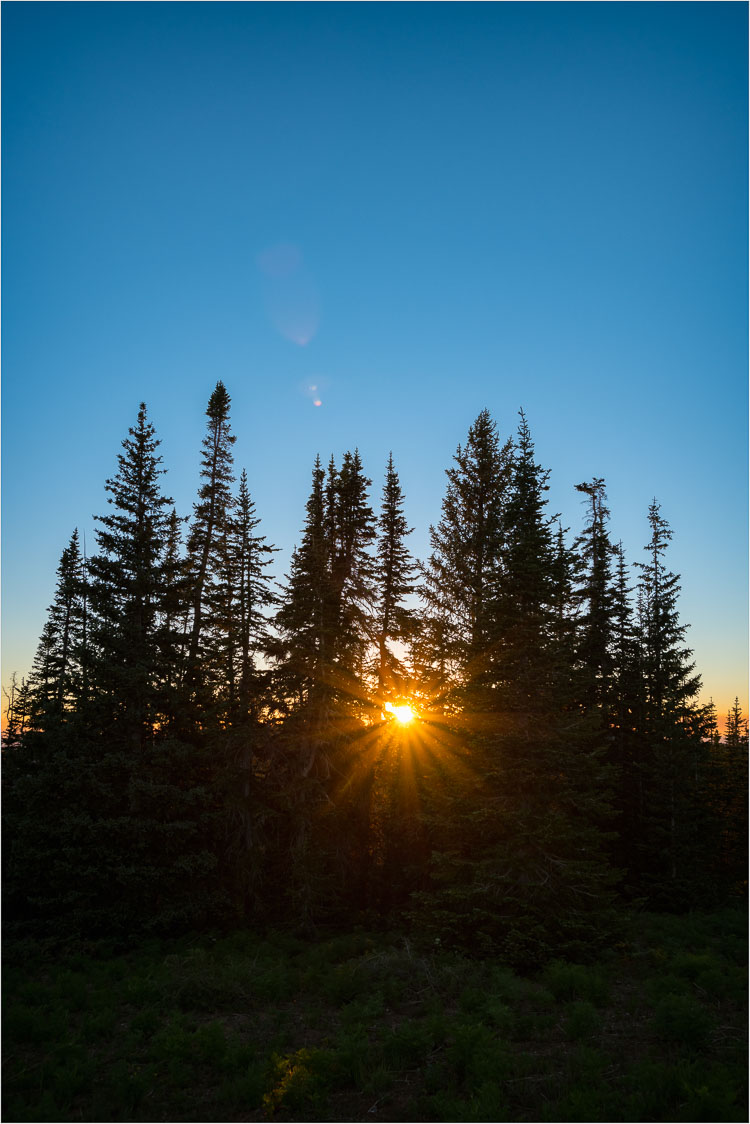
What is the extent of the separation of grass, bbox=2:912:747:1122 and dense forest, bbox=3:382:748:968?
2249 mm

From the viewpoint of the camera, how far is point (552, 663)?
52.6 feet

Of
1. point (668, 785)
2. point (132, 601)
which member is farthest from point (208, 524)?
point (668, 785)

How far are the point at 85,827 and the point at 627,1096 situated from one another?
16.7 m

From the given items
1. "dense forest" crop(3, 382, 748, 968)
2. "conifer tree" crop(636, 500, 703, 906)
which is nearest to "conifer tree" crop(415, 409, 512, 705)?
"dense forest" crop(3, 382, 748, 968)

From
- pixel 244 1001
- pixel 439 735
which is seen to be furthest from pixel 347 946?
pixel 439 735

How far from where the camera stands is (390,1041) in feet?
32.4

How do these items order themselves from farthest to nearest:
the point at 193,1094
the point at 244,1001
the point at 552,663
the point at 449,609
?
the point at 449,609 < the point at 552,663 < the point at 244,1001 < the point at 193,1094

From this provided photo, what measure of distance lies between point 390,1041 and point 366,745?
1291cm

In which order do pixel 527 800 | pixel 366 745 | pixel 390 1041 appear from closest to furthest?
pixel 390 1041, pixel 527 800, pixel 366 745

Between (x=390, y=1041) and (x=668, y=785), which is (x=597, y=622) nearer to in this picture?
(x=668, y=785)

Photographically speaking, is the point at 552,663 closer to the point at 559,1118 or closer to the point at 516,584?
the point at 516,584

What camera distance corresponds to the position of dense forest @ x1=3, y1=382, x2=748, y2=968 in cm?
1538

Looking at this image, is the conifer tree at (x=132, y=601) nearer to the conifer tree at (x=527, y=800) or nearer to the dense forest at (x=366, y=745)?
the dense forest at (x=366, y=745)

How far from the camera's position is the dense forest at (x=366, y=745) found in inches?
606
